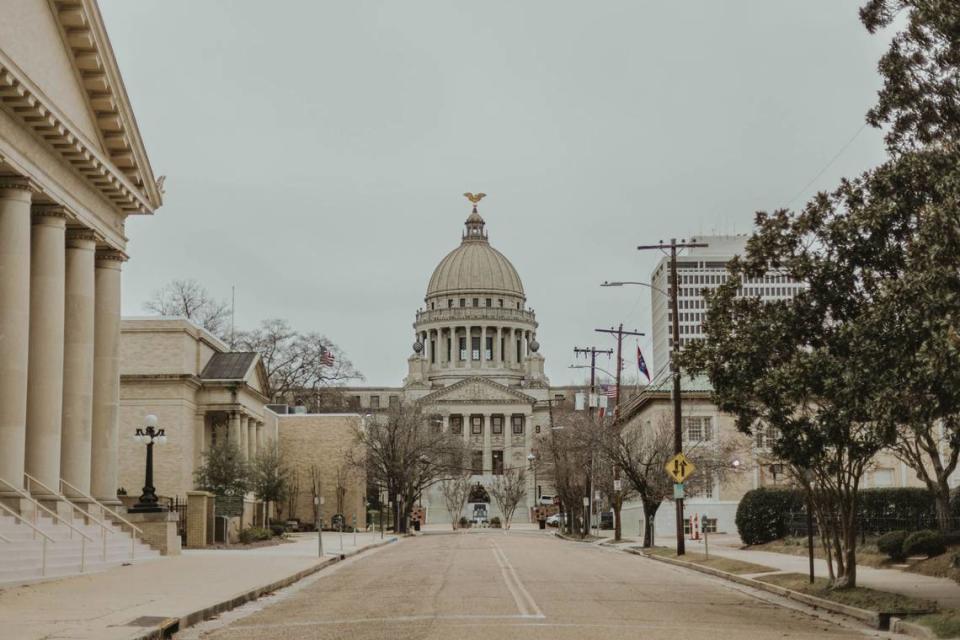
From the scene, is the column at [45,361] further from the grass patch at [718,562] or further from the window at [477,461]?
the window at [477,461]

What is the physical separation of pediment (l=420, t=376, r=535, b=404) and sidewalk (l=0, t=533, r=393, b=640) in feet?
432

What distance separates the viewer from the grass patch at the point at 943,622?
17266mm

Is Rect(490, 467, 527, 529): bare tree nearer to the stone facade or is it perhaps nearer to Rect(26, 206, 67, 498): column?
the stone facade

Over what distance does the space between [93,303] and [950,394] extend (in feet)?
86.4

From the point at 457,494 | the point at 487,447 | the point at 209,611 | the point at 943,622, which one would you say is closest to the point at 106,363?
the point at 209,611

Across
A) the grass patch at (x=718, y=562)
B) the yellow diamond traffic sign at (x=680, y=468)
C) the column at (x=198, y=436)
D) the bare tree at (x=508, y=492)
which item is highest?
the column at (x=198, y=436)

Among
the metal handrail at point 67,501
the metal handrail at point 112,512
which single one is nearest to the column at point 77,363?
the metal handrail at point 112,512

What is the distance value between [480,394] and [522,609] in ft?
489

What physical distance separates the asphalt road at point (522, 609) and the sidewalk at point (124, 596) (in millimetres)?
1041

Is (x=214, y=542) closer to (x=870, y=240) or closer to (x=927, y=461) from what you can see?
(x=927, y=461)

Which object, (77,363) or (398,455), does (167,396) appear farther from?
(77,363)

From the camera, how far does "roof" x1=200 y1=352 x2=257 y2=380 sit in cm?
7288

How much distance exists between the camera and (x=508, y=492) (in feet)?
414

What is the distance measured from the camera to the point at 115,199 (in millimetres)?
39406
